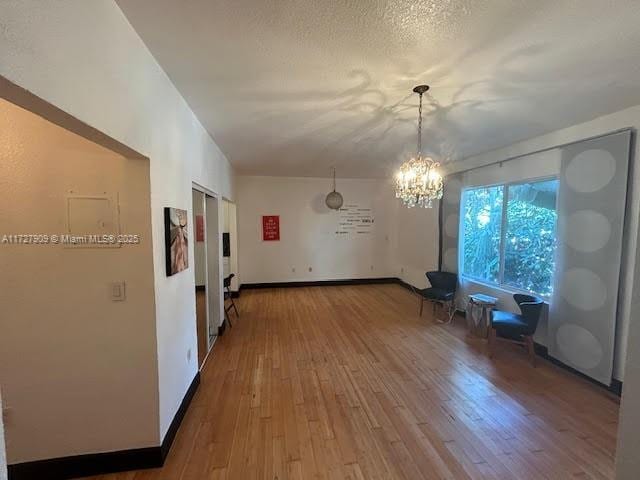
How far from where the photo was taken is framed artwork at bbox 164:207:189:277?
1.98 meters

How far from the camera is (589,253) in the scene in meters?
2.80

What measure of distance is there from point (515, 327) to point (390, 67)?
10.0 ft

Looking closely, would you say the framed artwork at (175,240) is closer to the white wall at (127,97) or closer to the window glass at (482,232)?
the white wall at (127,97)

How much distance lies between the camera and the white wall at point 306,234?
6.45 m

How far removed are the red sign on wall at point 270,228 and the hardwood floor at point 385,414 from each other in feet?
9.56

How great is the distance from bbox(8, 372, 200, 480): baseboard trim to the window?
4141mm

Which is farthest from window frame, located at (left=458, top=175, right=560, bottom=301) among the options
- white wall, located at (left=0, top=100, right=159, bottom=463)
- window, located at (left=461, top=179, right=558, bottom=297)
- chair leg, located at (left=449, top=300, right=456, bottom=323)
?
white wall, located at (left=0, top=100, right=159, bottom=463)

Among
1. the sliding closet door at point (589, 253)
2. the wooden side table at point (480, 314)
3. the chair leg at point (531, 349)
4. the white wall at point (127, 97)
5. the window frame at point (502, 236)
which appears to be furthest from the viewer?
the wooden side table at point (480, 314)

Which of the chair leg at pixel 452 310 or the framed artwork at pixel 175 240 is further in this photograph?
the chair leg at pixel 452 310

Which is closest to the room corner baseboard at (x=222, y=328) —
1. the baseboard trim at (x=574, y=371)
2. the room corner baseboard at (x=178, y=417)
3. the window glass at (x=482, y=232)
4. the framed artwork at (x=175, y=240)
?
the room corner baseboard at (x=178, y=417)

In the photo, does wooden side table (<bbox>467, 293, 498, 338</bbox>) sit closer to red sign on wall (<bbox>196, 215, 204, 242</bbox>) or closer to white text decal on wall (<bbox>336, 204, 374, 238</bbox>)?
white text decal on wall (<bbox>336, 204, 374, 238</bbox>)

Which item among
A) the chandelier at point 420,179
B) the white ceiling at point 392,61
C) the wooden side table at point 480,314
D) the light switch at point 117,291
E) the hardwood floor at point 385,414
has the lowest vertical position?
the hardwood floor at point 385,414

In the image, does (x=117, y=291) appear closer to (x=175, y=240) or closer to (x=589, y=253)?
(x=175, y=240)

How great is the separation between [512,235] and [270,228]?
4671mm
